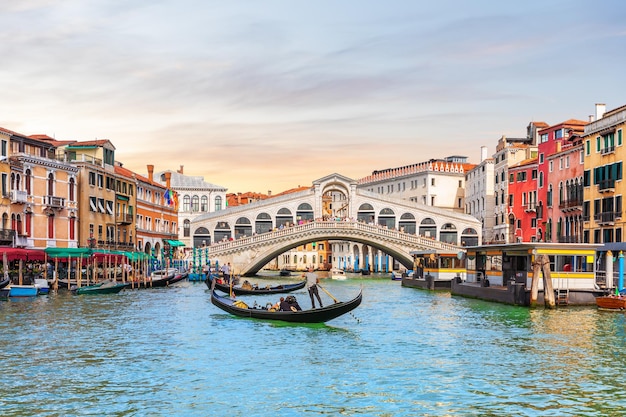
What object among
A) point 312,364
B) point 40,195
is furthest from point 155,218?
point 312,364

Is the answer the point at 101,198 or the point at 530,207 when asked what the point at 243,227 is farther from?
the point at 530,207

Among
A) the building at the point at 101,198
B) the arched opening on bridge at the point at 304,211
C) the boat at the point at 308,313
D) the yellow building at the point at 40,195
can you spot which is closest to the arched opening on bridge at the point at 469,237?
the arched opening on bridge at the point at 304,211

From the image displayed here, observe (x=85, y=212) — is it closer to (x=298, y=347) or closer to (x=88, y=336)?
(x=88, y=336)

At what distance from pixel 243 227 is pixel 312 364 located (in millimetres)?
40113

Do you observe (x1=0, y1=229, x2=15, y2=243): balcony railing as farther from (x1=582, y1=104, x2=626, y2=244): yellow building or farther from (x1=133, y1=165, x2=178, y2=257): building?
(x1=582, y1=104, x2=626, y2=244): yellow building

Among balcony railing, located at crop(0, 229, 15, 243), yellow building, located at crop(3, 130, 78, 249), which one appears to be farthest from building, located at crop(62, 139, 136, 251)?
balcony railing, located at crop(0, 229, 15, 243)

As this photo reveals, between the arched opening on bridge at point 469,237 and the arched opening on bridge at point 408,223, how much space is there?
127 inches

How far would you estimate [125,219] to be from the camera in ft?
141

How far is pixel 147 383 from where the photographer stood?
505 inches

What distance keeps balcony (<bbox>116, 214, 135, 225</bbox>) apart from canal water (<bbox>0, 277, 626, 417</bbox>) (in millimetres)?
18480

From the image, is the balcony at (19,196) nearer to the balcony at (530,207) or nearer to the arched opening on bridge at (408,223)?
the balcony at (530,207)

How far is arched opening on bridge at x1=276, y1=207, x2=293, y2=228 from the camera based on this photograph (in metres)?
54.4

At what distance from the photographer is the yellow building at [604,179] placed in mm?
31641

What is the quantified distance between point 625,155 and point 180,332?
19.4 metres
